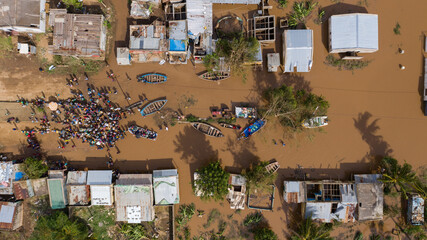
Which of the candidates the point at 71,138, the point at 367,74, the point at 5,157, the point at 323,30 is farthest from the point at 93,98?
the point at 367,74

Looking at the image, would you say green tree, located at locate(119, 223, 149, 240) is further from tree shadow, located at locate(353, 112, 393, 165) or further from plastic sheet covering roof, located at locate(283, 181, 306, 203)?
tree shadow, located at locate(353, 112, 393, 165)

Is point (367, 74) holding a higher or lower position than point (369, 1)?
lower

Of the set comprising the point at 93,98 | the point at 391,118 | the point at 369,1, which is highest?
the point at 369,1

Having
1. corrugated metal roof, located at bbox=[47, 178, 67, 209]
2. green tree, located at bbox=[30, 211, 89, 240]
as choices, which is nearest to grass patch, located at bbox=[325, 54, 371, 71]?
corrugated metal roof, located at bbox=[47, 178, 67, 209]

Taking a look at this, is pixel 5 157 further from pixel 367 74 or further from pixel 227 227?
pixel 367 74

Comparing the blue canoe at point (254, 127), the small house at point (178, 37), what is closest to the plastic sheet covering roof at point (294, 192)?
the blue canoe at point (254, 127)

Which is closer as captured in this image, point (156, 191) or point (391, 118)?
point (156, 191)

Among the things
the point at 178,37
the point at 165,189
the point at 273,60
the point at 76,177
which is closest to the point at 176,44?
the point at 178,37
